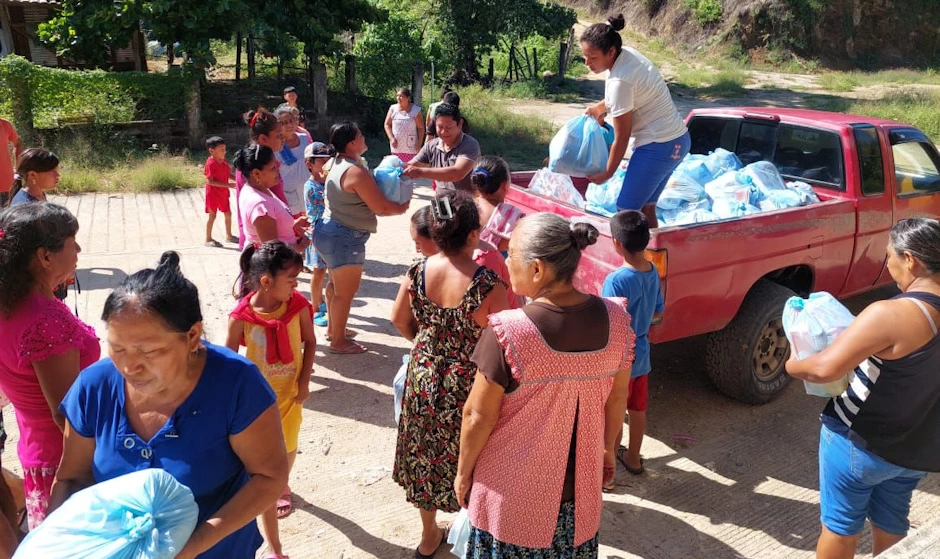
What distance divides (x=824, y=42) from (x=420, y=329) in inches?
1397

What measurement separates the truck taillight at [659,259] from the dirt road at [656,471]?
3.88 feet

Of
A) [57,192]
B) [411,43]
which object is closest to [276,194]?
[57,192]

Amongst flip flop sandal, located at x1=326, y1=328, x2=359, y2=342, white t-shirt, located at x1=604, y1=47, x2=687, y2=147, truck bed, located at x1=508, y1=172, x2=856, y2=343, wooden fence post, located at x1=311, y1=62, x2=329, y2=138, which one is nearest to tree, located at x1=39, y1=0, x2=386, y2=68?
wooden fence post, located at x1=311, y1=62, x2=329, y2=138

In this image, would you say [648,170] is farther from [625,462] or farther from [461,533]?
[461,533]

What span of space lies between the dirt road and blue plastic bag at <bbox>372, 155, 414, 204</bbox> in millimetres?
1370

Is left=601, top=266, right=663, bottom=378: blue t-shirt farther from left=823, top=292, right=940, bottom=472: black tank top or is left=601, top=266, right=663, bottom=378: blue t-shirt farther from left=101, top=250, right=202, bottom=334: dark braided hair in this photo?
left=101, top=250, right=202, bottom=334: dark braided hair

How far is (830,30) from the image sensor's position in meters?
32.8

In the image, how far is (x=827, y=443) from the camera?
9.75ft

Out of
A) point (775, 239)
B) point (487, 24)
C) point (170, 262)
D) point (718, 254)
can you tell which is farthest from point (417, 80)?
point (170, 262)

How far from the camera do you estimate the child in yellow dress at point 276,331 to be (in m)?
3.41

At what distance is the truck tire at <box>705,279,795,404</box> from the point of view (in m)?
4.83

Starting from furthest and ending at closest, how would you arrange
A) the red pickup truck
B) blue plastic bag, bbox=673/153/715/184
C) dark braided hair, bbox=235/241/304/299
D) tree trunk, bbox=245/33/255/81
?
1. tree trunk, bbox=245/33/255/81
2. blue plastic bag, bbox=673/153/715/184
3. the red pickup truck
4. dark braided hair, bbox=235/241/304/299

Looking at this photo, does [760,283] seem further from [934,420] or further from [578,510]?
[578,510]

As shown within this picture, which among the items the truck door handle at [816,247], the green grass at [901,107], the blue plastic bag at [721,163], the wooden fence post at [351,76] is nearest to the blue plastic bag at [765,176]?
the blue plastic bag at [721,163]
